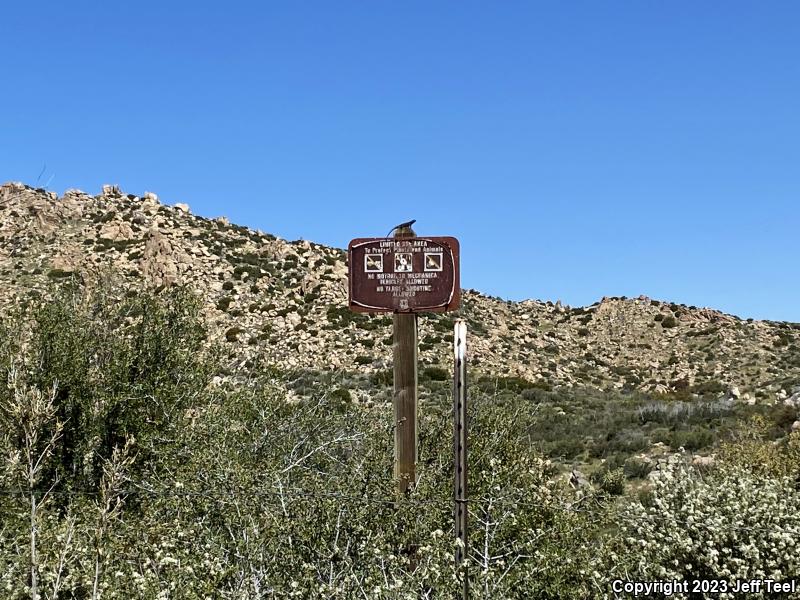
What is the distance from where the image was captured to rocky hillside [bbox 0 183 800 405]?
120 feet

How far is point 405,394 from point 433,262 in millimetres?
1438

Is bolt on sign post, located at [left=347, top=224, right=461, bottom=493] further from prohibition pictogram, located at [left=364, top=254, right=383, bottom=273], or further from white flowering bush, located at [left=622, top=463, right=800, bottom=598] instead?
white flowering bush, located at [left=622, top=463, right=800, bottom=598]

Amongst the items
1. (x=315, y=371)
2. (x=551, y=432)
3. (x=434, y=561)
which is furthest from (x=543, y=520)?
(x=315, y=371)

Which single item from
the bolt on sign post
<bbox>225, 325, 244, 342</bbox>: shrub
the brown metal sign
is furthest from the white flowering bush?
<bbox>225, 325, 244, 342</bbox>: shrub

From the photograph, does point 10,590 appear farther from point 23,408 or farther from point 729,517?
point 729,517

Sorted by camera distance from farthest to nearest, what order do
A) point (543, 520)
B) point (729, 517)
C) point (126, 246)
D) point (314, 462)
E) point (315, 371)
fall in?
point (126, 246), point (315, 371), point (314, 462), point (543, 520), point (729, 517)

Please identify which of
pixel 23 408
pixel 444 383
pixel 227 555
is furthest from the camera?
A: pixel 444 383

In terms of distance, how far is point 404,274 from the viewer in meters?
7.48

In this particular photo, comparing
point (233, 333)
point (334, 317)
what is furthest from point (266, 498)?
point (334, 317)

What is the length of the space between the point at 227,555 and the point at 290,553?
721mm

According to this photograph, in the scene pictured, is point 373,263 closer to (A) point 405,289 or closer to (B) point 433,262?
(A) point 405,289

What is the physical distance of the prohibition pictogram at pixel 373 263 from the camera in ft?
24.6

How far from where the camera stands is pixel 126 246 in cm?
4194

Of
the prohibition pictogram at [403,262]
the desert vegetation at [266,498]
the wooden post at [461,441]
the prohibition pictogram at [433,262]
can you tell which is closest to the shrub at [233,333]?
the desert vegetation at [266,498]
